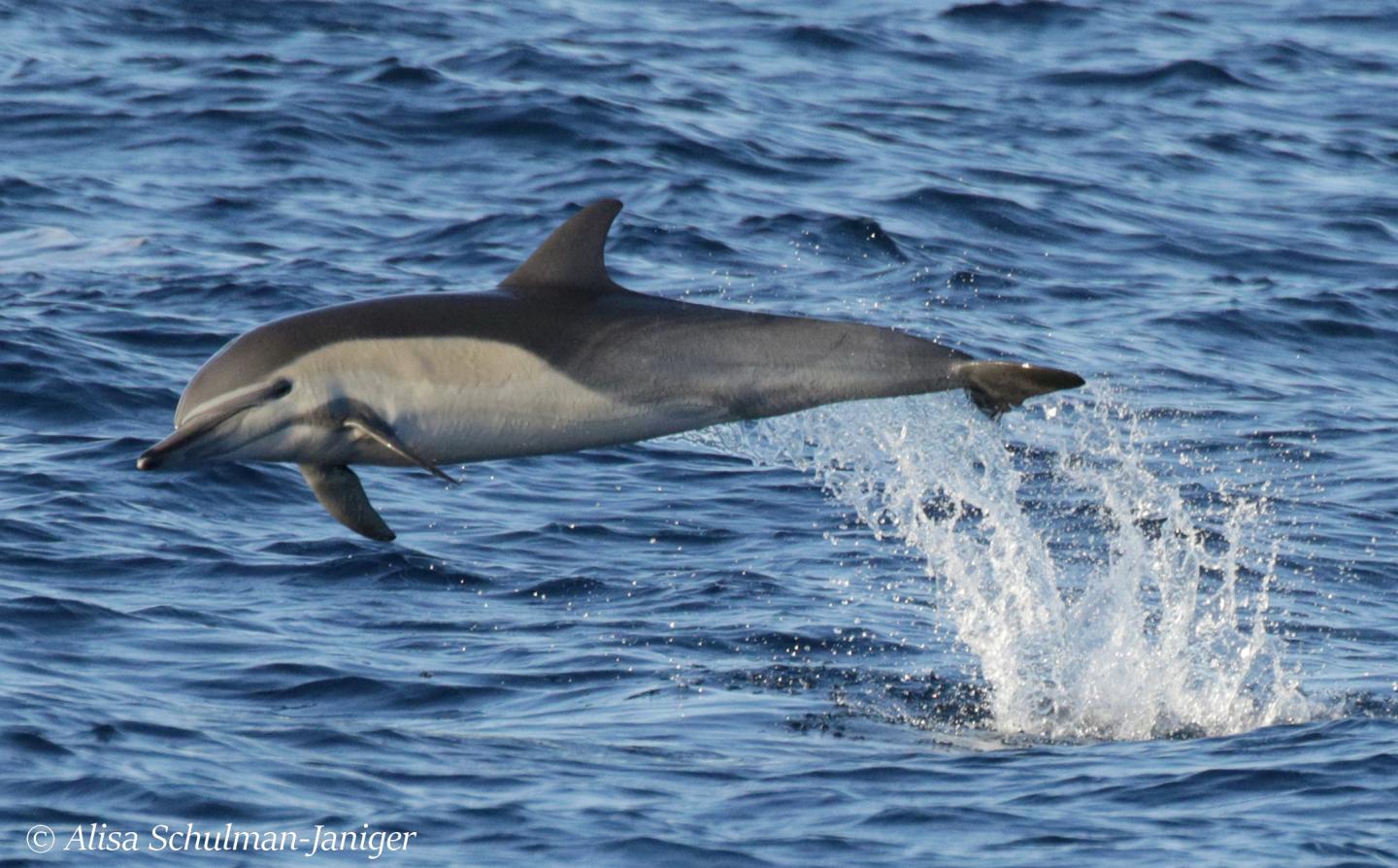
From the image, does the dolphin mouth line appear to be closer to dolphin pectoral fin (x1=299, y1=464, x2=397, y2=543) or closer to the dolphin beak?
the dolphin beak

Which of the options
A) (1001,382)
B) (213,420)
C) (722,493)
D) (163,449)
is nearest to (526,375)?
(213,420)

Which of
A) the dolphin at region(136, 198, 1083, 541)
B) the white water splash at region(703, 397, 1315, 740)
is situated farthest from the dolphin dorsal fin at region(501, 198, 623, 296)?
the white water splash at region(703, 397, 1315, 740)

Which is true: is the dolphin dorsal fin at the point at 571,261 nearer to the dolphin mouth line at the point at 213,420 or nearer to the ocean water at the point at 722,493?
the dolphin mouth line at the point at 213,420

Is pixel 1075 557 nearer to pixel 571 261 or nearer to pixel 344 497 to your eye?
pixel 571 261

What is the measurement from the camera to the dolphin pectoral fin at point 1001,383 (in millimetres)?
6617

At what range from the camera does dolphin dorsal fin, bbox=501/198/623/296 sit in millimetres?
6594

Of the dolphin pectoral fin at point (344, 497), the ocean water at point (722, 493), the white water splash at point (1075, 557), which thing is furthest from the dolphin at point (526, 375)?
the ocean water at point (722, 493)

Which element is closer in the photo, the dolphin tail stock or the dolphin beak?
the dolphin beak

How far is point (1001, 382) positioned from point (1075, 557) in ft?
14.4

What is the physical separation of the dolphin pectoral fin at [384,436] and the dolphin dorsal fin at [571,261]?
2.18 ft

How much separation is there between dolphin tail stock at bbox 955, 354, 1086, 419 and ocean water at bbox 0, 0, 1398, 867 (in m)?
0.54

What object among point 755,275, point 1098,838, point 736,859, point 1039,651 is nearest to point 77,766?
point 736,859

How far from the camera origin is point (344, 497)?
6.48 m

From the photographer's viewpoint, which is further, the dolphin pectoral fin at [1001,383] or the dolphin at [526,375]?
the dolphin pectoral fin at [1001,383]
